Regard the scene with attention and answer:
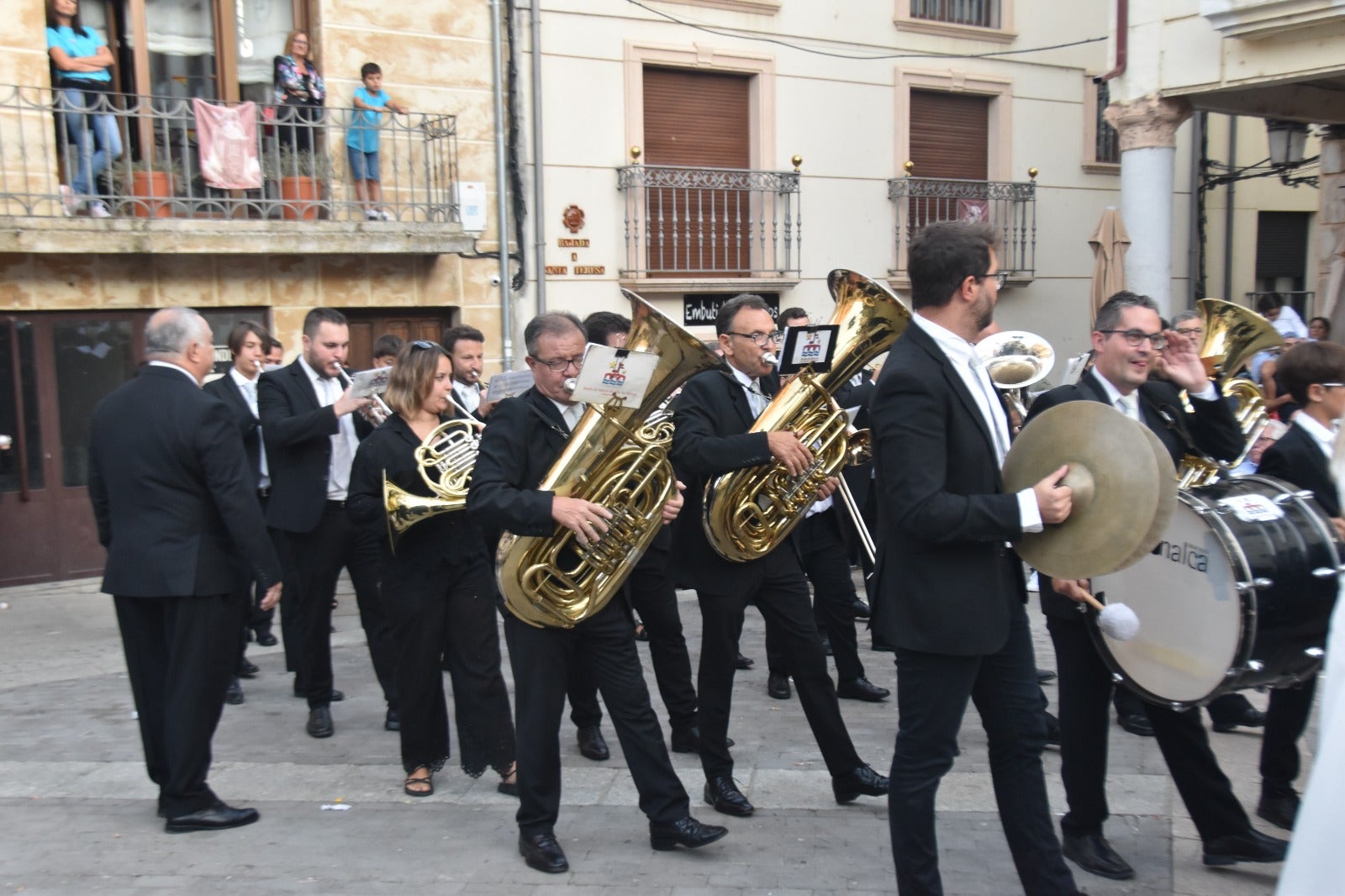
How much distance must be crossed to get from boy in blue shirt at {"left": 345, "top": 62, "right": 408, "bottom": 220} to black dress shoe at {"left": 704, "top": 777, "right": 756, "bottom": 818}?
7576 millimetres

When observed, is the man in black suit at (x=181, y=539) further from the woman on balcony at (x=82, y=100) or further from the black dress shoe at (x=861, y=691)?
the woman on balcony at (x=82, y=100)

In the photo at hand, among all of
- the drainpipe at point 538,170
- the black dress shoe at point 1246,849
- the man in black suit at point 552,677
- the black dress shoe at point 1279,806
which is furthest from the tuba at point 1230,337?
the drainpipe at point 538,170

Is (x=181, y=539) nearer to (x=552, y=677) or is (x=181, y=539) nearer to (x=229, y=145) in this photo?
(x=552, y=677)

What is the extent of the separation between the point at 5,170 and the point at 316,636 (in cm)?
585

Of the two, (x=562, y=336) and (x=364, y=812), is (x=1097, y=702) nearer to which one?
(x=562, y=336)

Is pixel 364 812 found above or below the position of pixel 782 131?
below

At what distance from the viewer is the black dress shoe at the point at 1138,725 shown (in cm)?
548

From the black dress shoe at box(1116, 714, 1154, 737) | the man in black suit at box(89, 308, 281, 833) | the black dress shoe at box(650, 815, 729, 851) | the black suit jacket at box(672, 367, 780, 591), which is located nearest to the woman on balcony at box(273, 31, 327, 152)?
the man in black suit at box(89, 308, 281, 833)

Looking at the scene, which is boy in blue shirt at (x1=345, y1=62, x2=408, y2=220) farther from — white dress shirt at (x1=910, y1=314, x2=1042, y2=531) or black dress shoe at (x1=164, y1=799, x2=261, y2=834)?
white dress shirt at (x1=910, y1=314, x2=1042, y2=531)

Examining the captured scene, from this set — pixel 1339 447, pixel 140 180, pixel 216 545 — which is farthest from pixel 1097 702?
pixel 140 180

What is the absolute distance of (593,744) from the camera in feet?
17.9

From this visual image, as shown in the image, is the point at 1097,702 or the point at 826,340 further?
the point at 826,340

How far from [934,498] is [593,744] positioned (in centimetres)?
273

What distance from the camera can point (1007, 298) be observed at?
15.7m
